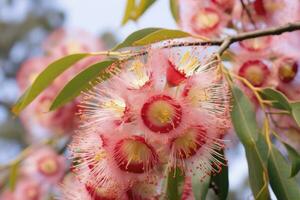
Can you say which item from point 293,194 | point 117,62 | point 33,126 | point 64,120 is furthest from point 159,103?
point 33,126

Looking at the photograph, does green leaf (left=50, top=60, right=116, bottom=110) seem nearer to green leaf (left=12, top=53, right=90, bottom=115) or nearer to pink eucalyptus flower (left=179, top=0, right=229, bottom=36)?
green leaf (left=12, top=53, right=90, bottom=115)

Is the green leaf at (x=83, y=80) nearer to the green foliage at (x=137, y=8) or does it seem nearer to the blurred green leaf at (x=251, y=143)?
the blurred green leaf at (x=251, y=143)

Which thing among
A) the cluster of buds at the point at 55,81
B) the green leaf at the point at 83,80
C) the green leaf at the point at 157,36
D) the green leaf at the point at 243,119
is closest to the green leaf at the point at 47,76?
the green leaf at the point at 83,80

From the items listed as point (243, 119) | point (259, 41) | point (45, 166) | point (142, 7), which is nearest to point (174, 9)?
point (142, 7)

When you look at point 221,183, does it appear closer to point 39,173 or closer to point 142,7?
point 142,7

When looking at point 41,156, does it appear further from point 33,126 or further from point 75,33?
point 75,33
